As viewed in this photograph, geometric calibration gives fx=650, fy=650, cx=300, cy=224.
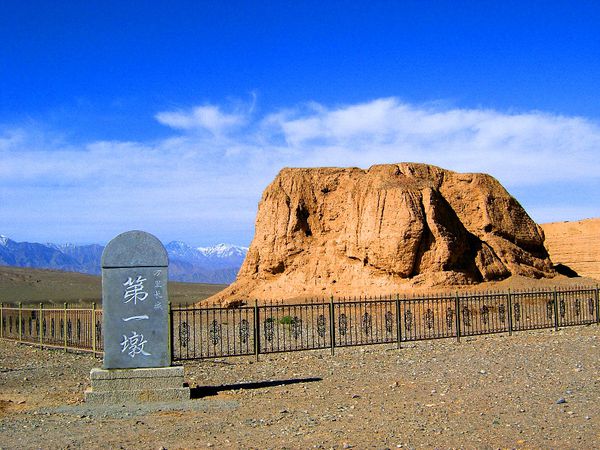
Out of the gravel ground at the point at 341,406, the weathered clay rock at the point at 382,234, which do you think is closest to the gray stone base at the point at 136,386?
the gravel ground at the point at 341,406

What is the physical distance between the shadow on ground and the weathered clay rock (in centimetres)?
2328

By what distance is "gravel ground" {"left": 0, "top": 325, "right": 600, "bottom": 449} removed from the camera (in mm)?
8062

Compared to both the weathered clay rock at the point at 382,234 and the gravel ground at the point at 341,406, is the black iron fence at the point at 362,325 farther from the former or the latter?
the weathered clay rock at the point at 382,234

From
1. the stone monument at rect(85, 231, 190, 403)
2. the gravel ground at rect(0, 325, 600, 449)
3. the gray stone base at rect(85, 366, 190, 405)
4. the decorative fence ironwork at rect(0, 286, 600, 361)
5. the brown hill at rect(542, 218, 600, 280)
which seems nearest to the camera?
the gravel ground at rect(0, 325, 600, 449)

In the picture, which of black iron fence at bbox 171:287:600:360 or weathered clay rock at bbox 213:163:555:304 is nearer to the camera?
black iron fence at bbox 171:287:600:360

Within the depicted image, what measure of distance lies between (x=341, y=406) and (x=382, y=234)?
28.7m

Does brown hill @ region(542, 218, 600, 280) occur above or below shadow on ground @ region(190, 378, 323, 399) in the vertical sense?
above

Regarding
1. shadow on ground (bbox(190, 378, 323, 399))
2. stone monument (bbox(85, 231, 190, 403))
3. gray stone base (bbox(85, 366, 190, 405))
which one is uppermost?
stone monument (bbox(85, 231, 190, 403))

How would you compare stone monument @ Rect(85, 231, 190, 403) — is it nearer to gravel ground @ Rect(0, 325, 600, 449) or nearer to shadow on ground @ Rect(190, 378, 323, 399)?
gravel ground @ Rect(0, 325, 600, 449)

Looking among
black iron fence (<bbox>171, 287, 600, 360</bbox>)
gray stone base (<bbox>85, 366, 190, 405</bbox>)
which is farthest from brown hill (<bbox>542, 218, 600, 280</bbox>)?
gray stone base (<bbox>85, 366, 190, 405</bbox>)

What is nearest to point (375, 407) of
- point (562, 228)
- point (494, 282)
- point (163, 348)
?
point (163, 348)

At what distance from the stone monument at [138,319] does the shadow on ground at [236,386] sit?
84cm

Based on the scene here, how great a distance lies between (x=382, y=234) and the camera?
38469mm

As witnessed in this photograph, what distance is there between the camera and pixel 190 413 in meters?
10.0
